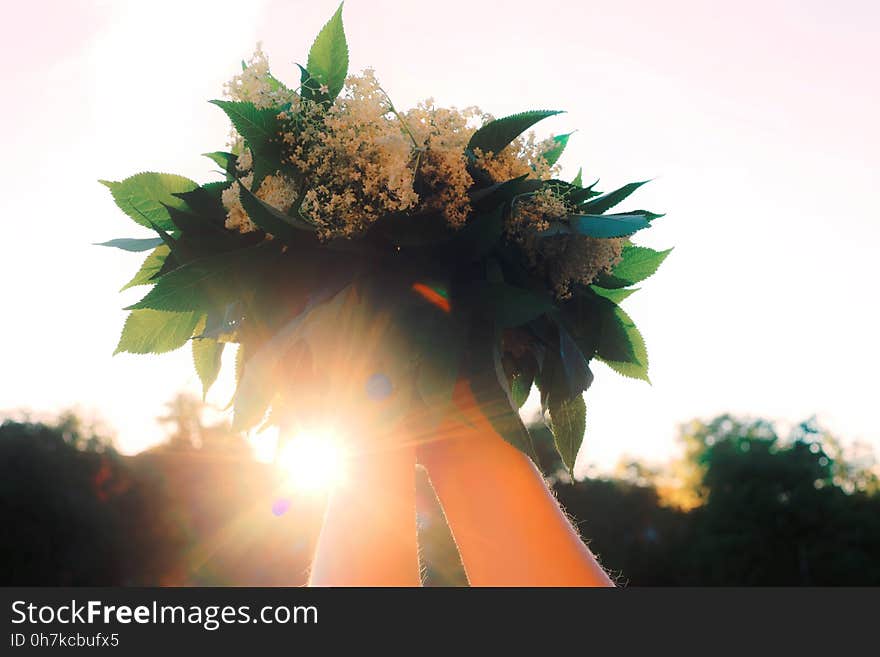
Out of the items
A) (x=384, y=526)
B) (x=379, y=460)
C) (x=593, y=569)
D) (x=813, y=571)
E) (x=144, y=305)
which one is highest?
(x=813, y=571)

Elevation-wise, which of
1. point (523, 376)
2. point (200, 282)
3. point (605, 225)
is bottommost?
point (523, 376)

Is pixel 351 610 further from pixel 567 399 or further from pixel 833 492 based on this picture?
pixel 833 492

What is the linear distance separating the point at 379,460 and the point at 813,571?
58.5 meters

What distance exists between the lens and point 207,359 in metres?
2.80

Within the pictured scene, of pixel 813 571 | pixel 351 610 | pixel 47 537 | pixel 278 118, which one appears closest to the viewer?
pixel 351 610

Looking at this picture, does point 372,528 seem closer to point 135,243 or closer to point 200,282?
point 200,282

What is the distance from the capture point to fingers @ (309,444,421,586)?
2281mm

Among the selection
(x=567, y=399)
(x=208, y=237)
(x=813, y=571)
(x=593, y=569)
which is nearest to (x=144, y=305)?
(x=208, y=237)

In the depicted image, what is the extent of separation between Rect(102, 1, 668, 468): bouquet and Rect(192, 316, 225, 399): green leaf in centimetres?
21

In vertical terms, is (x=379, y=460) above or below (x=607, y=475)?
below

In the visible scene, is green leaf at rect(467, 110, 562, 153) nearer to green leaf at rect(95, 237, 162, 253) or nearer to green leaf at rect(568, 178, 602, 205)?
green leaf at rect(568, 178, 602, 205)

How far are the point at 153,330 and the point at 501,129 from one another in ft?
4.45

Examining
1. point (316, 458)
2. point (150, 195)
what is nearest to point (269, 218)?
point (150, 195)

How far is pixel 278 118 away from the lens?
2.40 metres
